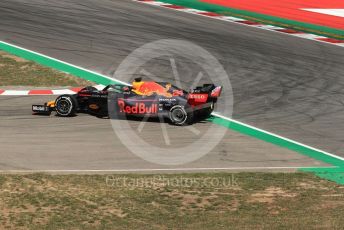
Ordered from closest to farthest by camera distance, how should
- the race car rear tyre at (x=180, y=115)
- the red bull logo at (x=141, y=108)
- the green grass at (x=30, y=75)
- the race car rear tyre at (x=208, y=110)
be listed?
the race car rear tyre at (x=180, y=115)
the red bull logo at (x=141, y=108)
the race car rear tyre at (x=208, y=110)
the green grass at (x=30, y=75)

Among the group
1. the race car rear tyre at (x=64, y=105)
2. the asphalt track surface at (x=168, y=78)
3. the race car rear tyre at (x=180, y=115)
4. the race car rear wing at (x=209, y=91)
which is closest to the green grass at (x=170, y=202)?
the asphalt track surface at (x=168, y=78)

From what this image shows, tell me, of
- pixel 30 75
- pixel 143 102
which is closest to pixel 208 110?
pixel 143 102

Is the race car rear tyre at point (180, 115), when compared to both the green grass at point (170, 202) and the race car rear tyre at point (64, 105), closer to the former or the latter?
the race car rear tyre at point (64, 105)

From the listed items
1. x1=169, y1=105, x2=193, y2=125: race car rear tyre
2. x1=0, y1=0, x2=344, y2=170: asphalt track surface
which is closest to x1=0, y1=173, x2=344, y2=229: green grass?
x1=0, y1=0, x2=344, y2=170: asphalt track surface

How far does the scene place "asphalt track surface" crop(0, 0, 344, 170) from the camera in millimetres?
20688

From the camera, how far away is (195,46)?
33.5 m

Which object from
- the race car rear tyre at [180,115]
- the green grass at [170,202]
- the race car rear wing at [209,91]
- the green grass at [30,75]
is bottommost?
the green grass at [170,202]

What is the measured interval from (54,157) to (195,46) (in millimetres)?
14586

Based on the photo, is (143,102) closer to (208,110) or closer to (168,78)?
(208,110)

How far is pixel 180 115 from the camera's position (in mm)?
23531

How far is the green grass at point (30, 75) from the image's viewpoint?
93.3ft

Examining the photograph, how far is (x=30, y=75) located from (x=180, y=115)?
8.21 meters

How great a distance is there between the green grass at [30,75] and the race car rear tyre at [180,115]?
5.80 metres

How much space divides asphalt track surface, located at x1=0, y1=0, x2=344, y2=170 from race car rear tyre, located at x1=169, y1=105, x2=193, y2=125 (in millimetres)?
371
